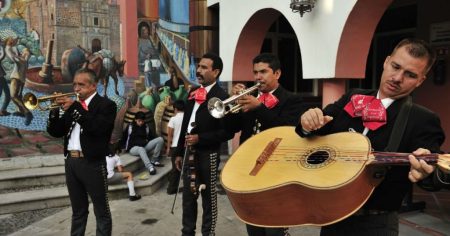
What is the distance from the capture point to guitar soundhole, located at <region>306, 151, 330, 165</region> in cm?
197

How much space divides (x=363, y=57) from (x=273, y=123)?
120 inches

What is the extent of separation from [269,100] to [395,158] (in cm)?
164

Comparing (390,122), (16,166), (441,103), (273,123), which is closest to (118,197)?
(16,166)

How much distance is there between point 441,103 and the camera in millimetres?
7562

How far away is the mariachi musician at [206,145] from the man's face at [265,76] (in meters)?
0.72

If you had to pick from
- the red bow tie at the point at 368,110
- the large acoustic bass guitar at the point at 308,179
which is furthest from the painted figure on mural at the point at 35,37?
the red bow tie at the point at 368,110

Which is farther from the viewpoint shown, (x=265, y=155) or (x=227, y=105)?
(x=227, y=105)

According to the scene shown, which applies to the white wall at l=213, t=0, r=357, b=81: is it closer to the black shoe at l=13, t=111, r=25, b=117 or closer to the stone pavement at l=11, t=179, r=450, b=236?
the stone pavement at l=11, t=179, r=450, b=236

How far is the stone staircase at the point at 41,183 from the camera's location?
5.72 meters

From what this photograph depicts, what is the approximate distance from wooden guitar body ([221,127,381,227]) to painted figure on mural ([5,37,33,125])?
628 centimetres

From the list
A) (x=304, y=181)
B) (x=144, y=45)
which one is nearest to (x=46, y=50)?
(x=144, y=45)

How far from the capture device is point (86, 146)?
3604 mm

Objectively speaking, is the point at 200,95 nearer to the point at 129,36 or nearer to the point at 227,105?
the point at 227,105

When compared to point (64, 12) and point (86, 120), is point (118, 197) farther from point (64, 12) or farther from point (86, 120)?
point (64, 12)
